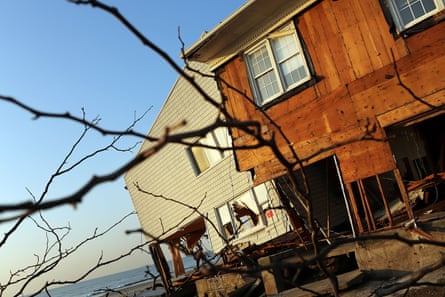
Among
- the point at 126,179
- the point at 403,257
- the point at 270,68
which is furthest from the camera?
the point at 126,179

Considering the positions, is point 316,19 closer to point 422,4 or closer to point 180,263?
point 422,4

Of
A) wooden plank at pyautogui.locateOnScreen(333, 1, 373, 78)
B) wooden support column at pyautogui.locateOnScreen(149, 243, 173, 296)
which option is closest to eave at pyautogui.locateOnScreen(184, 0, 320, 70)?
wooden plank at pyautogui.locateOnScreen(333, 1, 373, 78)

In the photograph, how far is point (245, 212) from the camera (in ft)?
64.2

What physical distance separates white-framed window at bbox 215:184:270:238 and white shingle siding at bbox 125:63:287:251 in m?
0.28

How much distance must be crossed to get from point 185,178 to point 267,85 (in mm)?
11056

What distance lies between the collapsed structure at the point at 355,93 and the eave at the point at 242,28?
34 millimetres

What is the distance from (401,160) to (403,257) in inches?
230

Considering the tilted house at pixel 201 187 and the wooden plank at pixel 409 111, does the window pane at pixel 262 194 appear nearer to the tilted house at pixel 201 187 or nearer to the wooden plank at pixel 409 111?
the tilted house at pixel 201 187

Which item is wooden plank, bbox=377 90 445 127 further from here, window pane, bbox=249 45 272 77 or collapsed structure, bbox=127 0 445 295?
window pane, bbox=249 45 272 77

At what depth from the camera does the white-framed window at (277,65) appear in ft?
42.9

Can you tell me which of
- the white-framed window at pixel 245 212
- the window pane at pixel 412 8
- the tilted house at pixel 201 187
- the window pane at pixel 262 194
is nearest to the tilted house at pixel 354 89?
the window pane at pixel 412 8

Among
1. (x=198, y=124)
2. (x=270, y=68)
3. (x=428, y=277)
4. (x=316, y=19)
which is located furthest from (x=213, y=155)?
(x=428, y=277)

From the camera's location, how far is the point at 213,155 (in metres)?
22.0

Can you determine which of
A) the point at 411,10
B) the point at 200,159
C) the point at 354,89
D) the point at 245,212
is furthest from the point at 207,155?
the point at 411,10
